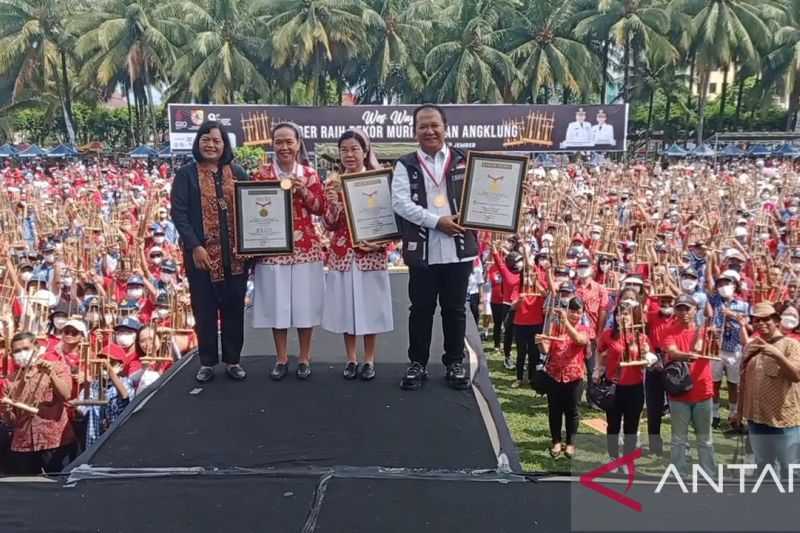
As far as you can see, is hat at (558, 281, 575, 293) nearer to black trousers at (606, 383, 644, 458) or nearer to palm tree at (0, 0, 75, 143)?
black trousers at (606, 383, 644, 458)

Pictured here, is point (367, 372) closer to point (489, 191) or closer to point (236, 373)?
point (236, 373)

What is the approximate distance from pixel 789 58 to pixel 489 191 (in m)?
35.4

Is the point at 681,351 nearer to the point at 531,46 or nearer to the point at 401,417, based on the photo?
the point at 401,417

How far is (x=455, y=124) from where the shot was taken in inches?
754

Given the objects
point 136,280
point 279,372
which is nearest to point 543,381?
point 279,372

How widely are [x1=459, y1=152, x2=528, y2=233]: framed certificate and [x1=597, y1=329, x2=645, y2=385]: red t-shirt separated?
230 cm

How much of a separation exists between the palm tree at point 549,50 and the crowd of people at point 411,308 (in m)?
23.6

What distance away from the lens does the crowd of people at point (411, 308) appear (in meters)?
3.82

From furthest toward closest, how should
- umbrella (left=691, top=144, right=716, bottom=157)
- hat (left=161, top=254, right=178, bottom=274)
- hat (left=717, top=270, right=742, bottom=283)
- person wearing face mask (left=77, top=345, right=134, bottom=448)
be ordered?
umbrella (left=691, top=144, right=716, bottom=157) < hat (left=161, top=254, right=178, bottom=274) < hat (left=717, top=270, right=742, bottom=283) < person wearing face mask (left=77, top=345, right=134, bottom=448)

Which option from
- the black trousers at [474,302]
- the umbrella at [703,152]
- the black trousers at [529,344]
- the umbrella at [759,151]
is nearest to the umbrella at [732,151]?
the umbrella at [759,151]

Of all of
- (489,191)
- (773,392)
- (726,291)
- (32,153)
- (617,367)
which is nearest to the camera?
(489,191)

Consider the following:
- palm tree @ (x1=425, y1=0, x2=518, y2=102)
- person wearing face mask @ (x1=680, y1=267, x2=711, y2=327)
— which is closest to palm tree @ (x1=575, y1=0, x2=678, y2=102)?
palm tree @ (x1=425, y1=0, x2=518, y2=102)

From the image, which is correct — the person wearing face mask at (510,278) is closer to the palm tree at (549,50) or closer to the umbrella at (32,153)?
the palm tree at (549,50)

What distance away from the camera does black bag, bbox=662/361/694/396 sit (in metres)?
5.21
